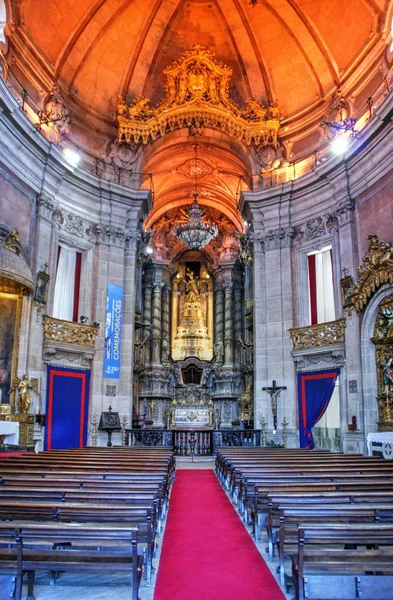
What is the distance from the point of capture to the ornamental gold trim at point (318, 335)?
16359mm

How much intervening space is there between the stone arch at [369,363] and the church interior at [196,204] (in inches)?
2.6

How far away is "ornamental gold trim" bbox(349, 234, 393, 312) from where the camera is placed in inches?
538

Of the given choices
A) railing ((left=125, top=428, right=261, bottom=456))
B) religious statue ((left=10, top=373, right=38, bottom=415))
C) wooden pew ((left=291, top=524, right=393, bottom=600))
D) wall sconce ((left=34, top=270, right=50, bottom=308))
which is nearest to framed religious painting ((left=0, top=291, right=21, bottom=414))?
religious statue ((left=10, top=373, right=38, bottom=415))

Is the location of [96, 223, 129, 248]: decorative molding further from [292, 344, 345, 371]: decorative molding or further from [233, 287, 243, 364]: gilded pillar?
[233, 287, 243, 364]: gilded pillar

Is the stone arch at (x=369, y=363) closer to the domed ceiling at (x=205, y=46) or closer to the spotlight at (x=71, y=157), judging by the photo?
the domed ceiling at (x=205, y=46)

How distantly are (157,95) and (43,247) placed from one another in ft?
30.5

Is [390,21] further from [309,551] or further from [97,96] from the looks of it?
[309,551]

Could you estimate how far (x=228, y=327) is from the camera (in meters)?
31.1

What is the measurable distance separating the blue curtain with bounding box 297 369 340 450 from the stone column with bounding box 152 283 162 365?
1349 centimetres

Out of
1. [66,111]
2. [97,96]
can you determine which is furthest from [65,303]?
[97,96]

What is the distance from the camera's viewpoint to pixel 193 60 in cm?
2019

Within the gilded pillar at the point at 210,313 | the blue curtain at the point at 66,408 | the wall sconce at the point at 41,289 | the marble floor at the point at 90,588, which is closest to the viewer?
the marble floor at the point at 90,588

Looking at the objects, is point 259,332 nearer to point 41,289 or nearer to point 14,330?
point 41,289

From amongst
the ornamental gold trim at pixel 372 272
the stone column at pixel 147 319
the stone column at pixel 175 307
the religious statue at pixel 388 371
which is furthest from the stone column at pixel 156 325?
the religious statue at pixel 388 371
